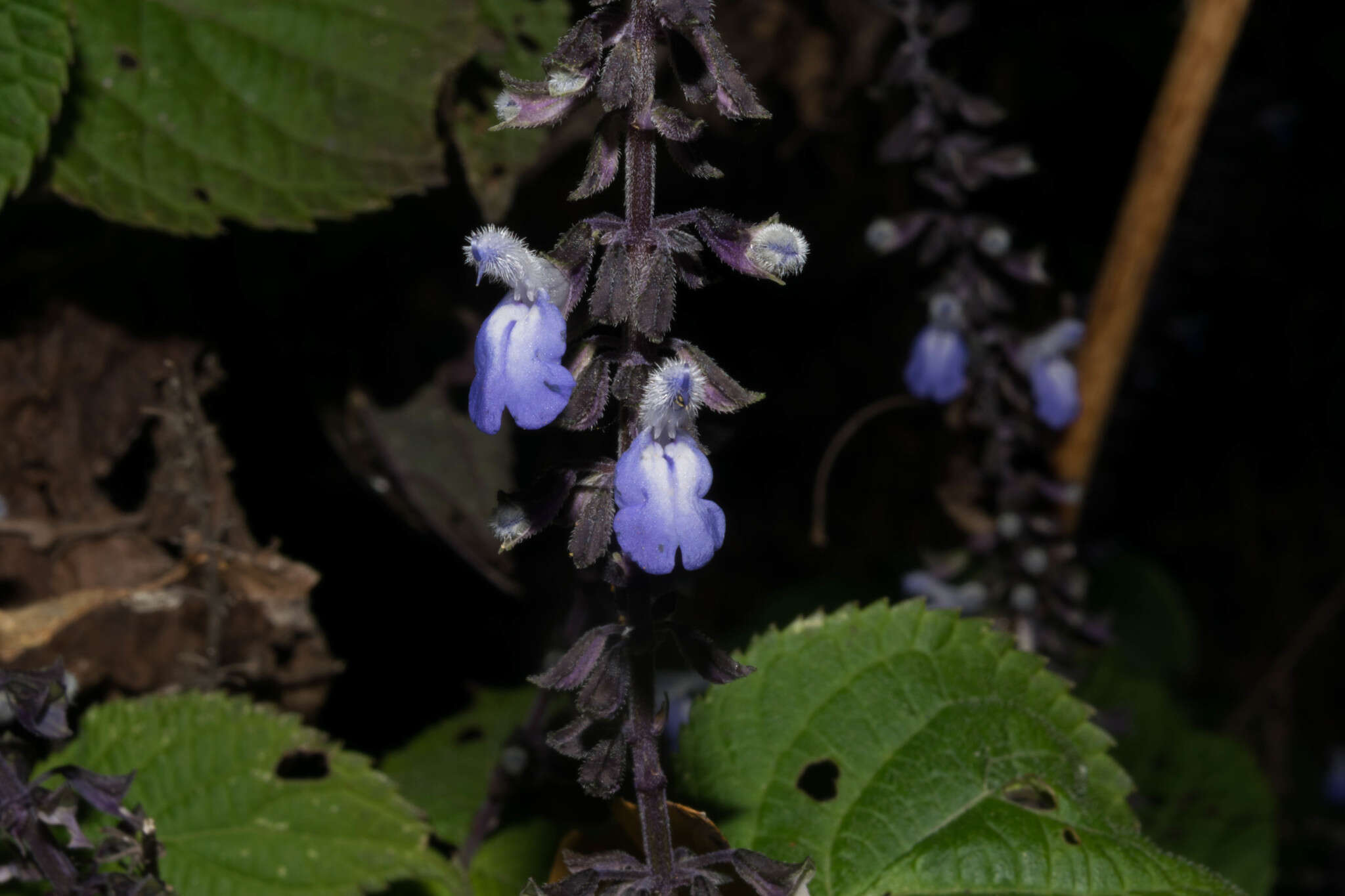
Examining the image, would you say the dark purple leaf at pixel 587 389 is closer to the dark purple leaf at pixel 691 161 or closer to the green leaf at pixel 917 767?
the dark purple leaf at pixel 691 161

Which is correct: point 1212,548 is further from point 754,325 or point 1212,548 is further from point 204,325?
point 204,325

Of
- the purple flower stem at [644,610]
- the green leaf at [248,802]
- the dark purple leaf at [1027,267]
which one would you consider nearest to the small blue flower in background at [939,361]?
the dark purple leaf at [1027,267]

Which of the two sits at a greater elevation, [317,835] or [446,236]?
[446,236]

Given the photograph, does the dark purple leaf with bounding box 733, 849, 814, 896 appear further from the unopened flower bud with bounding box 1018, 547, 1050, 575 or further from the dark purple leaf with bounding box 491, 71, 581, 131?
the unopened flower bud with bounding box 1018, 547, 1050, 575

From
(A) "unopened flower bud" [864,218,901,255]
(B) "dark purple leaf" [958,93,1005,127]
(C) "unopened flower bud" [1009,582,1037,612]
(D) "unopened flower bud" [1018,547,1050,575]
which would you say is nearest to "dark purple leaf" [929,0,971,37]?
(B) "dark purple leaf" [958,93,1005,127]

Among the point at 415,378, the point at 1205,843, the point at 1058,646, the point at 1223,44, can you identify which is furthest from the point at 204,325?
the point at 1205,843

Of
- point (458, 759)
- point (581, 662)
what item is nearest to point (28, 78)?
point (581, 662)
